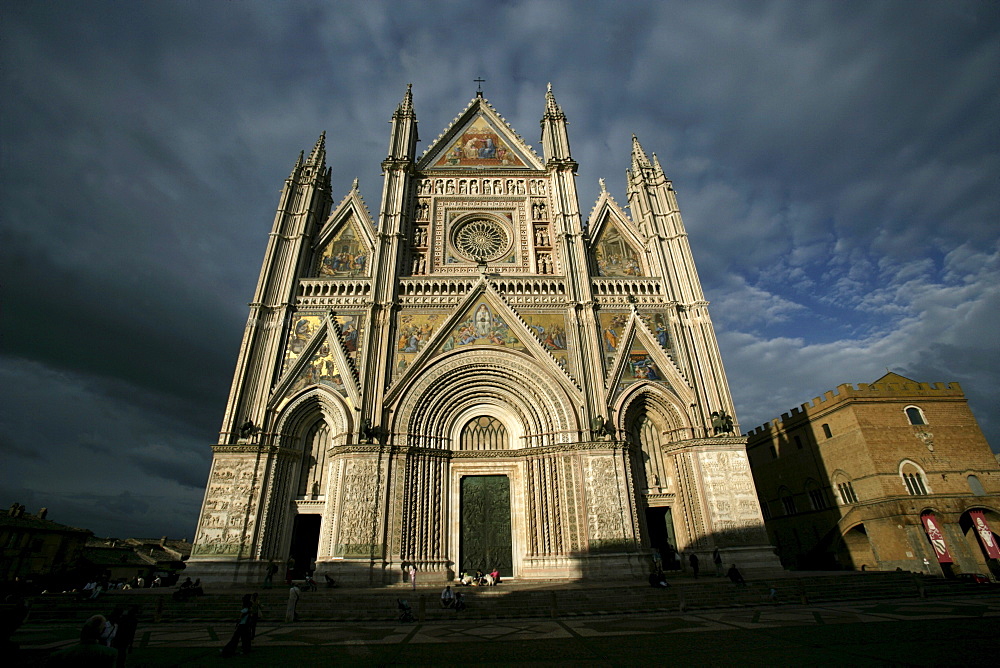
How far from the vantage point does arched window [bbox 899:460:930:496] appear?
22.2 metres

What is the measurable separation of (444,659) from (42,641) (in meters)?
7.34

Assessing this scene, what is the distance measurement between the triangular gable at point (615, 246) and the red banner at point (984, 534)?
1889 cm

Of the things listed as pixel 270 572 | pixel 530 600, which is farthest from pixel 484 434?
pixel 270 572

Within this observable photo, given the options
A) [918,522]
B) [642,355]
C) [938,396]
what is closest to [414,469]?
[642,355]

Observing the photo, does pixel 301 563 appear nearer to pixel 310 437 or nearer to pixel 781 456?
pixel 310 437

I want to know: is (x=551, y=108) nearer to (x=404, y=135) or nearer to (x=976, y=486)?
(x=404, y=135)

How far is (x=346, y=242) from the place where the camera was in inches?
930

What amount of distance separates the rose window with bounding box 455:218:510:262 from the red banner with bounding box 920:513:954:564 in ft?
77.0

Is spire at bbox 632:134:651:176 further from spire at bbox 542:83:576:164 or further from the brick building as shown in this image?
the brick building

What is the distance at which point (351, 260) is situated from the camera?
23031 mm

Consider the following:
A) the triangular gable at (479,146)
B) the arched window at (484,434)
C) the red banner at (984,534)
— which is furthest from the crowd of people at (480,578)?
the red banner at (984,534)

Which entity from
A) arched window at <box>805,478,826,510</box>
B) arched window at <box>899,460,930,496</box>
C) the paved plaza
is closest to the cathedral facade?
the paved plaza

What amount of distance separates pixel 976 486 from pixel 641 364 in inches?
705

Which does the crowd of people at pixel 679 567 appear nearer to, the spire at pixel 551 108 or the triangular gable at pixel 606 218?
the triangular gable at pixel 606 218
